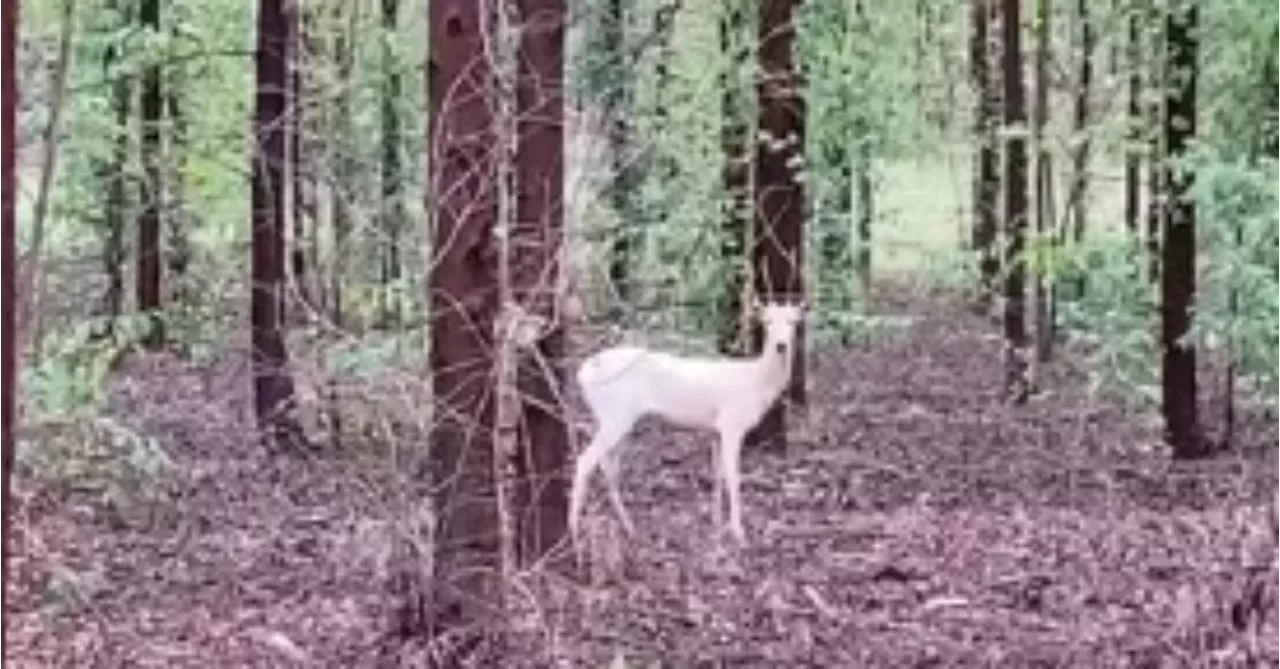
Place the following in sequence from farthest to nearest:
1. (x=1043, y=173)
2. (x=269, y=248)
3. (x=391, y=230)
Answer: (x=1043, y=173) → (x=269, y=248) → (x=391, y=230)

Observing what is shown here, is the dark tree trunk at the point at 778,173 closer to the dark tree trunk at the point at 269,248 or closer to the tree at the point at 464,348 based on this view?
the dark tree trunk at the point at 269,248

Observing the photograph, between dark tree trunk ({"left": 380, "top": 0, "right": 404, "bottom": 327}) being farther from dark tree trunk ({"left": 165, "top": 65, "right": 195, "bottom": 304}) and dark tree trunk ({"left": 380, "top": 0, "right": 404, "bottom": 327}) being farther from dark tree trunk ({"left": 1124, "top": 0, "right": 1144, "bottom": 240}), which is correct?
dark tree trunk ({"left": 1124, "top": 0, "right": 1144, "bottom": 240})

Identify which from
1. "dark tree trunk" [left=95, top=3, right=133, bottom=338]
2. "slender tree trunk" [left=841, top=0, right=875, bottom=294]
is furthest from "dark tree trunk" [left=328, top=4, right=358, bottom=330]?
"slender tree trunk" [left=841, top=0, right=875, bottom=294]

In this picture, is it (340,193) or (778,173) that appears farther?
(778,173)

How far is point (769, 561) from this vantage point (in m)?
11.2

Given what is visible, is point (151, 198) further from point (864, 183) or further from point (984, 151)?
point (864, 183)

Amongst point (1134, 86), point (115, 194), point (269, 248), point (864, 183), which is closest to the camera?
point (269, 248)

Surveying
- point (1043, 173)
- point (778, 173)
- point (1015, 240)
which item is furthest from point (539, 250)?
point (1043, 173)

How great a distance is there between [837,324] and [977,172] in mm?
6751

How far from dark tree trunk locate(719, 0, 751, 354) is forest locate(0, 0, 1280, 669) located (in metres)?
0.06

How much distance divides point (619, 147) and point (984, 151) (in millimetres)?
11659

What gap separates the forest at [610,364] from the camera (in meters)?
8.84

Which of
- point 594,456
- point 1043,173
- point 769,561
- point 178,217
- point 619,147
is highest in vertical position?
point 1043,173

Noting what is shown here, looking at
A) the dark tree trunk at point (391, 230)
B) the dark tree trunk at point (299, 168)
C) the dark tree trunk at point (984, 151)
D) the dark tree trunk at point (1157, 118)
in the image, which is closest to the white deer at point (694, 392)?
the dark tree trunk at point (391, 230)
